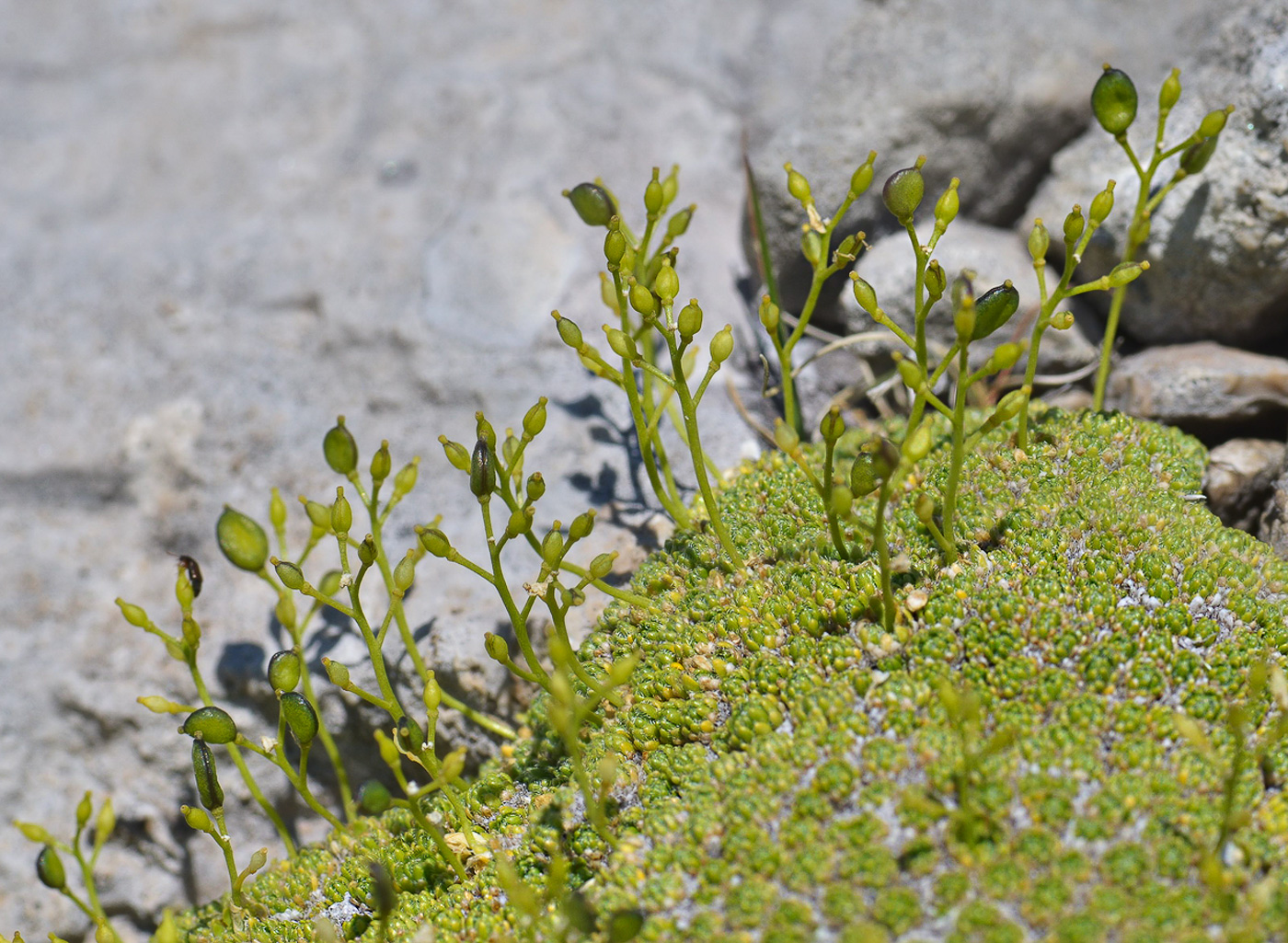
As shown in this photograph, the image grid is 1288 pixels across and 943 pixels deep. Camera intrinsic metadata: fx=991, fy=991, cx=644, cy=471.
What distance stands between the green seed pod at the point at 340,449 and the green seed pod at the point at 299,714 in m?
0.75

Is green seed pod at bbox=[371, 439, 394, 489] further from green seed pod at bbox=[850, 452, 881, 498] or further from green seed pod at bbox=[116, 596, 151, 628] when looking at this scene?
green seed pod at bbox=[850, 452, 881, 498]

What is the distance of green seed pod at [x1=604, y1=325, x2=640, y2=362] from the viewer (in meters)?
Result: 3.12

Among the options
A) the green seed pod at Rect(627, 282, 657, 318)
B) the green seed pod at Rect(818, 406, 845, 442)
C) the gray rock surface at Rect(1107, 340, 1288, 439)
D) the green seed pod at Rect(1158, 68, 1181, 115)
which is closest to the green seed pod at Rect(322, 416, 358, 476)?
the green seed pod at Rect(627, 282, 657, 318)

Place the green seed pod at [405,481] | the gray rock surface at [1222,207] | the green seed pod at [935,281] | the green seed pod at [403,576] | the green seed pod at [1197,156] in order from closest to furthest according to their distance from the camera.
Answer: the green seed pod at [935,281], the green seed pod at [403,576], the green seed pod at [1197,156], the green seed pod at [405,481], the gray rock surface at [1222,207]

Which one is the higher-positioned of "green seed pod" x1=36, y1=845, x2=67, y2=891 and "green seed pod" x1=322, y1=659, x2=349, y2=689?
"green seed pod" x1=322, y1=659, x2=349, y2=689

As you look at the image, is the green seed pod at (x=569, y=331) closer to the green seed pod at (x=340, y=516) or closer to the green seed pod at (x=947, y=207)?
the green seed pod at (x=340, y=516)

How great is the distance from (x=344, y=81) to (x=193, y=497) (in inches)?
99.2

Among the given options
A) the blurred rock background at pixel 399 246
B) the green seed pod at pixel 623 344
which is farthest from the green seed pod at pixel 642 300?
the blurred rock background at pixel 399 246

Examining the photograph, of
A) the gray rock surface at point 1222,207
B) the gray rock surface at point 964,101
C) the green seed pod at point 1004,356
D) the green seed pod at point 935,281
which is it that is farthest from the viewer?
the gray rock surface at point 964,101

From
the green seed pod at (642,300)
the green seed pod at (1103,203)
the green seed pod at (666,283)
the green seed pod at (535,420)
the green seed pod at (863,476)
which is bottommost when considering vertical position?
the green seed pod at (863,476)

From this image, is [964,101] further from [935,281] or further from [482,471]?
[482,471]

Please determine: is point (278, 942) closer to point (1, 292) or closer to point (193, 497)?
point (193, 497)

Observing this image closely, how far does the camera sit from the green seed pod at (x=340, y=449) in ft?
10.8

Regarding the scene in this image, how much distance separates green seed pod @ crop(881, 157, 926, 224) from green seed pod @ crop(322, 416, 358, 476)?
6.19ft
